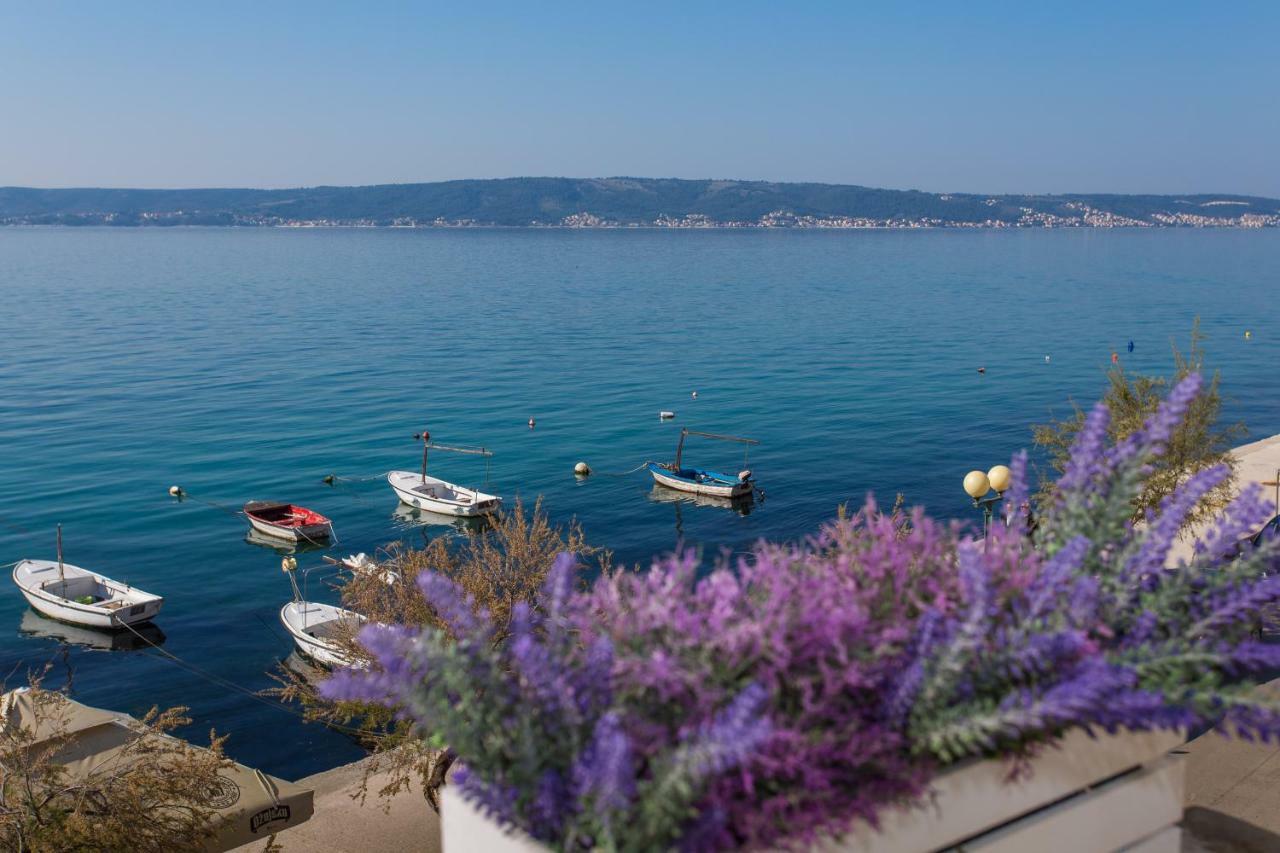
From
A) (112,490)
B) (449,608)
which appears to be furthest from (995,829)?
(112,490)

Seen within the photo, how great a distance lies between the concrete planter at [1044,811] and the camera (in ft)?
13.8

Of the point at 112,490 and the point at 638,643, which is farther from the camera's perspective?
the point at 112,490

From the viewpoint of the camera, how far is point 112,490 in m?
48.3

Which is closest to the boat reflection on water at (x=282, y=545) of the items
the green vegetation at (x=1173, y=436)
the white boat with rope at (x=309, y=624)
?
the white boat with rope at (x=309, y=624)

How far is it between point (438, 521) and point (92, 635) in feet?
45.5

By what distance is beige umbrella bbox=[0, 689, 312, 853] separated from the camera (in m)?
12.1

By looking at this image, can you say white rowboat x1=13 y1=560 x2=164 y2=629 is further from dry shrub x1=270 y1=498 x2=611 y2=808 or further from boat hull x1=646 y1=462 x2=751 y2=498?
boat hull x1=646 y1=462 x2=751 y2=498

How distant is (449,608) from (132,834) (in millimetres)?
8116

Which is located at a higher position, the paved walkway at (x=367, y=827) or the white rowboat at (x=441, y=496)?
the paved walkway at (x=367, y=827)

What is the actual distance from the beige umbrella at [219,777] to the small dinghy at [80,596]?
67.6ft

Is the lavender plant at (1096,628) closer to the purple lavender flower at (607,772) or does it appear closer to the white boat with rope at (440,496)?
the purple lavender flower at (607,772)

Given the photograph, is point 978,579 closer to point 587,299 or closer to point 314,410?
point 314,410

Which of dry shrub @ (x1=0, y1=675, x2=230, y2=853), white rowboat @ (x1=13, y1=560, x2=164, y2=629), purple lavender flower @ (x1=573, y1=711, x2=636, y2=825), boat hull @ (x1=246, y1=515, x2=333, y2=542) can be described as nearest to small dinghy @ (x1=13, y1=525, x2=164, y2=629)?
white rowboat @ (x1=13, y1=560, x2=164, y2=629)

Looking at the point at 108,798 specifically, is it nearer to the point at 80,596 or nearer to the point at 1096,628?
the point at 1096,628
